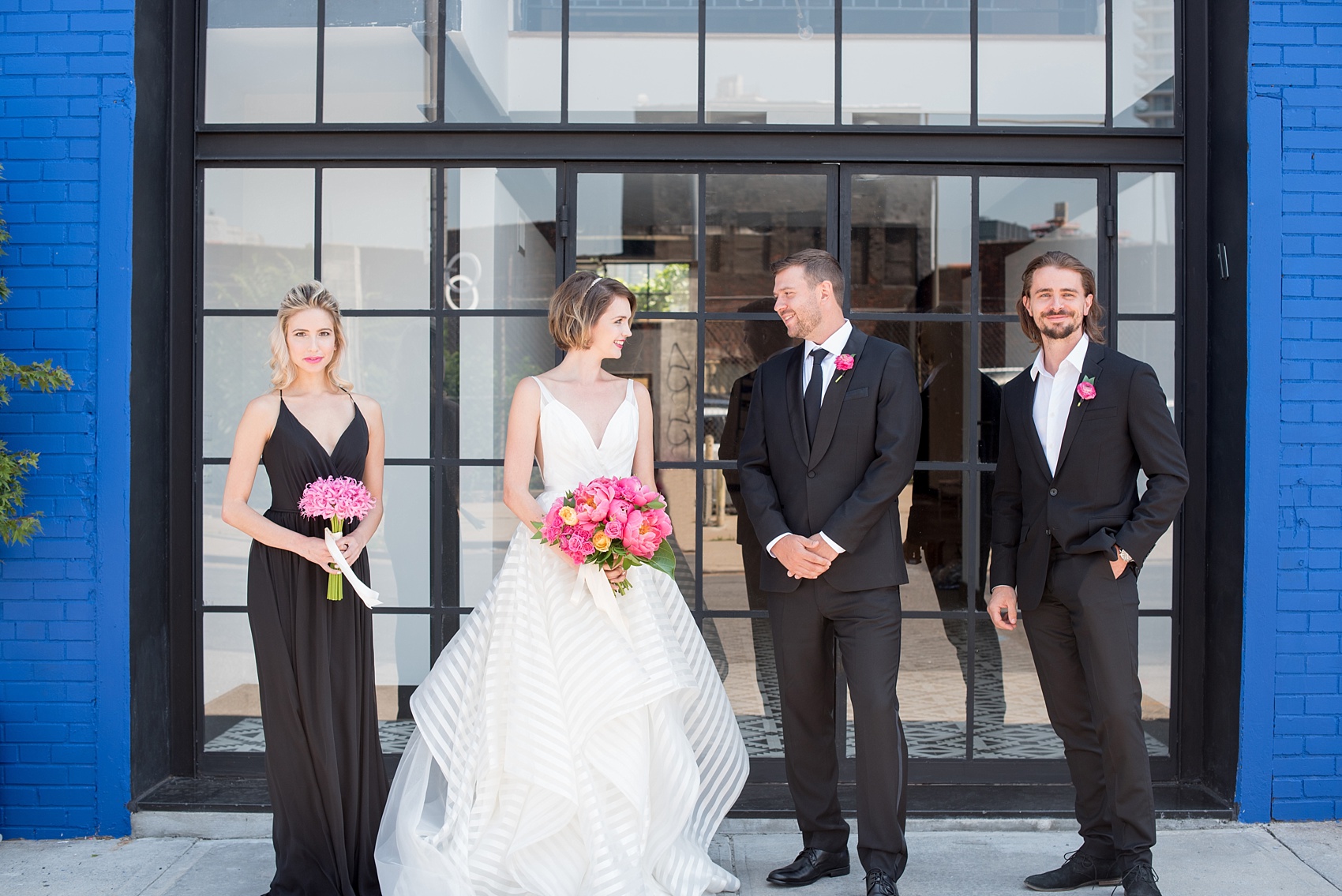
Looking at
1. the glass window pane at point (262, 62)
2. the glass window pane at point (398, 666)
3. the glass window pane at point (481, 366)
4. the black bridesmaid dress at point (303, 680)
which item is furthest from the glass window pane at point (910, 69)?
the glass window pane at point (398, 666)

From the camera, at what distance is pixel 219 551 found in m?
4.27

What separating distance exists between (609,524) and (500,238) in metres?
1.76

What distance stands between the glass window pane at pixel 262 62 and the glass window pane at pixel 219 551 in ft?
4.76

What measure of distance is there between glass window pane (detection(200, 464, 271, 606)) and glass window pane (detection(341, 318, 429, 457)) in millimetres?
559

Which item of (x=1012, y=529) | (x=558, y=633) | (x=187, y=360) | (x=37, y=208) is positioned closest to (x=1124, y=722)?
(x=1012, y=529)

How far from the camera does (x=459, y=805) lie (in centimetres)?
324

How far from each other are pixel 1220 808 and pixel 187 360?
14.2 ft

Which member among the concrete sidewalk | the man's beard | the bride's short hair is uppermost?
the bride's short hair

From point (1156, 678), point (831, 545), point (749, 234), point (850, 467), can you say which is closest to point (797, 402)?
point (850, 467)

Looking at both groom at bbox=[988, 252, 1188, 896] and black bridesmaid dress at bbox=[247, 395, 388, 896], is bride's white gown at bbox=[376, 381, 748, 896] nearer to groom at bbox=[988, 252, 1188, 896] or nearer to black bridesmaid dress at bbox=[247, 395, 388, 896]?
black bridesmaid dress at bbox=[247, 395, 388, 896]

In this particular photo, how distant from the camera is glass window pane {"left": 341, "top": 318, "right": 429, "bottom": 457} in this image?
434 cm

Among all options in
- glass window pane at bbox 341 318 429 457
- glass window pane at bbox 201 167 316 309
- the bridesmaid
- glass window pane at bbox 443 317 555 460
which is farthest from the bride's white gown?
glass window pane at bbox 201 167 316 309

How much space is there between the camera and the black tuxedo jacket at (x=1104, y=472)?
3178 millimetres

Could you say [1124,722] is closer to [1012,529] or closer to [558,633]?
[1012,529]
